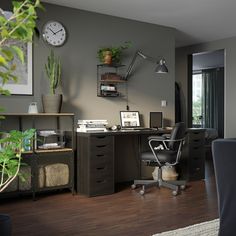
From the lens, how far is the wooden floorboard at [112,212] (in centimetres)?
286

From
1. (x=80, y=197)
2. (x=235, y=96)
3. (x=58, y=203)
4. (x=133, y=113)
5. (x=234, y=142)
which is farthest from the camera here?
(x=235, y=96)

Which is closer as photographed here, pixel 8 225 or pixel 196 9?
pixel 8 225

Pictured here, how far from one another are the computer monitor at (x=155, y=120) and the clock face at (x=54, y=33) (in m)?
1.77

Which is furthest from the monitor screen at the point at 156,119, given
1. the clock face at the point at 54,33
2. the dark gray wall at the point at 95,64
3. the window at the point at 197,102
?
the window at the point at 197,102

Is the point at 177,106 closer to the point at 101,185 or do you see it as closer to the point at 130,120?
the point at 130,120

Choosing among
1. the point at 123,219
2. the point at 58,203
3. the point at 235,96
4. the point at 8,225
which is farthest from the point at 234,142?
the point at 235,96

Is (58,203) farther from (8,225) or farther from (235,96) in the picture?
(235,96)

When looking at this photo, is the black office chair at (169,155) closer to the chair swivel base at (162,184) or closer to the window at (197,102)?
the chair swivel base at (162,184)

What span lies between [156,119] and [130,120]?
19.8 inches

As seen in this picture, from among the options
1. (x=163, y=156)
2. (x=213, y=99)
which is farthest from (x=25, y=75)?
(x=213, y=99)

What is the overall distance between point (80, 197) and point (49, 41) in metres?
2.00

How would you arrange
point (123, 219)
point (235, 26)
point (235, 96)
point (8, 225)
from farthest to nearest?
point (235, 96) → point (235, 26) → point (123, 219) → point (8, 225)

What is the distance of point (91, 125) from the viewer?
429cm

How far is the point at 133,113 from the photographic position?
496 cm
